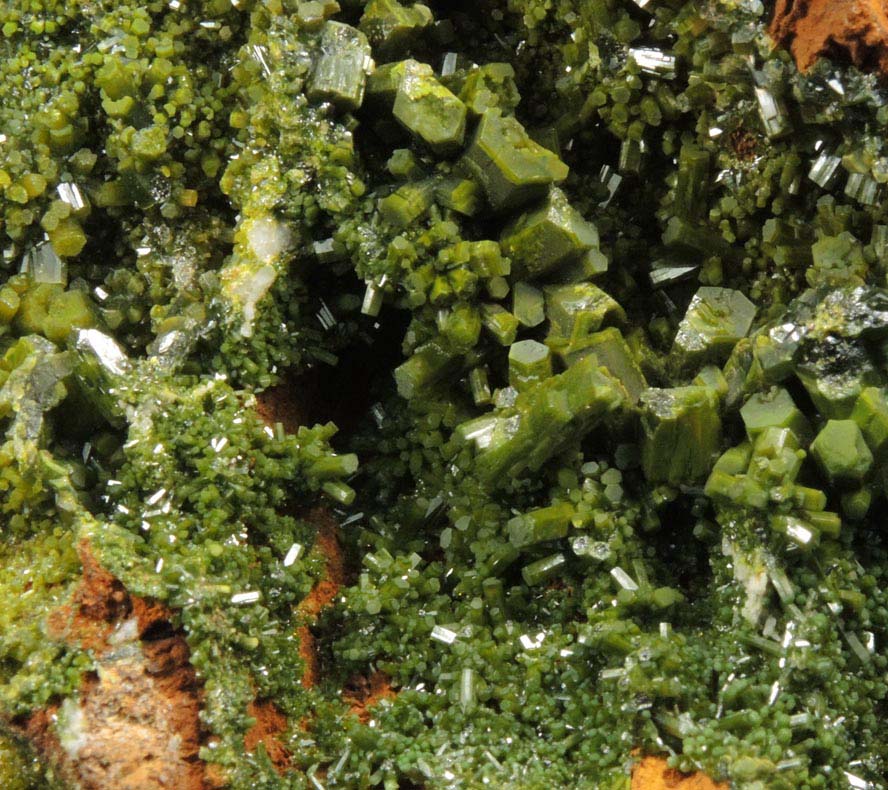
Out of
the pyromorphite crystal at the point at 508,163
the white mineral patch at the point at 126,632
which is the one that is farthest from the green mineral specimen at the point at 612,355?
the white mineral patch at the point at 126,632


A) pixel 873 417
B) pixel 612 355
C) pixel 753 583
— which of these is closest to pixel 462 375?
pixel 612 355

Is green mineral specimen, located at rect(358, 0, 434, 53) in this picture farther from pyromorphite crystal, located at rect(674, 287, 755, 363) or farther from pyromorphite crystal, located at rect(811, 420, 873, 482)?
pyromorphite crystal, located at rect(811, 420, 873, 482)

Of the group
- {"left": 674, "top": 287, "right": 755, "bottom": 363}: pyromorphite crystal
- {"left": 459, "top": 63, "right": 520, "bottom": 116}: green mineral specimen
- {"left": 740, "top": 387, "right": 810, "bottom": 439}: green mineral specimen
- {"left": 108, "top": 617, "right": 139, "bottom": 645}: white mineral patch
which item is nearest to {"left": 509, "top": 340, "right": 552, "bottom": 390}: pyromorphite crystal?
{"left": 674, "top": 287, "right": 755, "bottom": 363}: pyromorphite crystal

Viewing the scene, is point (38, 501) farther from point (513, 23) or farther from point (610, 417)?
point (513, 23)

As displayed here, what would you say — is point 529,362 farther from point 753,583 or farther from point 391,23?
point 391,23

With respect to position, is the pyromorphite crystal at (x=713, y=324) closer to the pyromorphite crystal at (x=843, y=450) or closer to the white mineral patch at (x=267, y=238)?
the pyromorphite crystal at (x=843, y=450)

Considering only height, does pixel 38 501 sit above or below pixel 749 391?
below

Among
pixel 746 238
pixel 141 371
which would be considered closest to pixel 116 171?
pixel 141 371
